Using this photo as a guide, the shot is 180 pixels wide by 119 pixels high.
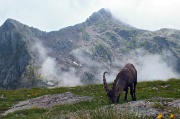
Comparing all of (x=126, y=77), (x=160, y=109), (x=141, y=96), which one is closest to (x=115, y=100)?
(x=126, y=77)

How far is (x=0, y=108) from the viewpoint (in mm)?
34312

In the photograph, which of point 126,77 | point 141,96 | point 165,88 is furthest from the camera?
point 165,88

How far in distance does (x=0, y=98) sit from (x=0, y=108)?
32.2 feet

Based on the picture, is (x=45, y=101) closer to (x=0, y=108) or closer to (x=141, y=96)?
(x=0, y=108)

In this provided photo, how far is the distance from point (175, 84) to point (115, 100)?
21103mm

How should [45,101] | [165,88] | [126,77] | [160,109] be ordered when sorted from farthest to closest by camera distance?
[165,88] → [45,101] → [126,77] → [160,109]

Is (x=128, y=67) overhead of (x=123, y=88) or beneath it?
overhead

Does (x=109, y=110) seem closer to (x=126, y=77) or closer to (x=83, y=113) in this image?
(x=83, y=113)

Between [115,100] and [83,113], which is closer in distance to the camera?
[83,113]

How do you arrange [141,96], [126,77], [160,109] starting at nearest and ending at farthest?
[160,109] → [126,77] → [141,96]

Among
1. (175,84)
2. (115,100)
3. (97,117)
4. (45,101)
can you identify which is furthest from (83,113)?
(175,84)

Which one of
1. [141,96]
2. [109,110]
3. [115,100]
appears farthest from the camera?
[141,96]

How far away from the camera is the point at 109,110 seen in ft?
27.3

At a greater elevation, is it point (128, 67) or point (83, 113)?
point (128, 67)
